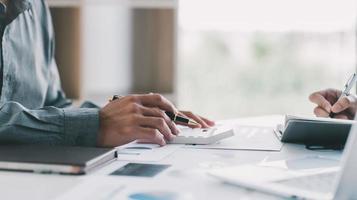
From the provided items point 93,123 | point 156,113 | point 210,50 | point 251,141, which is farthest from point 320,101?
point 210,50

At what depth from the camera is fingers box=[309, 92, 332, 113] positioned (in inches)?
57.1

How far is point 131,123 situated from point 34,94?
0.67 metres

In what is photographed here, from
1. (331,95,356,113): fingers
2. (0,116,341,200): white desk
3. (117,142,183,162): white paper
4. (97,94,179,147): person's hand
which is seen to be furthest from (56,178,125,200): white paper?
(331,95,356,113): fingers

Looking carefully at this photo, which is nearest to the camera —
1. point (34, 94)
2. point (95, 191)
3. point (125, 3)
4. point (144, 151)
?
point (95, 191)

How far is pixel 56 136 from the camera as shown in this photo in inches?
45.0

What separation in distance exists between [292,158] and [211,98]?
211 centimetres

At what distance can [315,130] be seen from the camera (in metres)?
1.18

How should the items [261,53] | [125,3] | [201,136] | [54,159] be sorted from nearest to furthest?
[54,159] → [201,136] → [125,3] → [261,53]

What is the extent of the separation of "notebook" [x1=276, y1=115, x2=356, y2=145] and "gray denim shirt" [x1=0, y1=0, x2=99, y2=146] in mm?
428

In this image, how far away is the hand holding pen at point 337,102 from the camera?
1419 mm

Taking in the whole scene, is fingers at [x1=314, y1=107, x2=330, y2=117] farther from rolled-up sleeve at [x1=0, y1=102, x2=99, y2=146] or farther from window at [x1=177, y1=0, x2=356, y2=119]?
window at [x1=177, y1=0, x2=356, y2=119]

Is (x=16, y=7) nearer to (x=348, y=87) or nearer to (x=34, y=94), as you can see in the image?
(x=34, y=94)

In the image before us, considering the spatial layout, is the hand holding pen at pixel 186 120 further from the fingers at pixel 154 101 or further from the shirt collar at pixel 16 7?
the shirt collar at pixel 16 7

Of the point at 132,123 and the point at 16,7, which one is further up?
the point at 16,7
